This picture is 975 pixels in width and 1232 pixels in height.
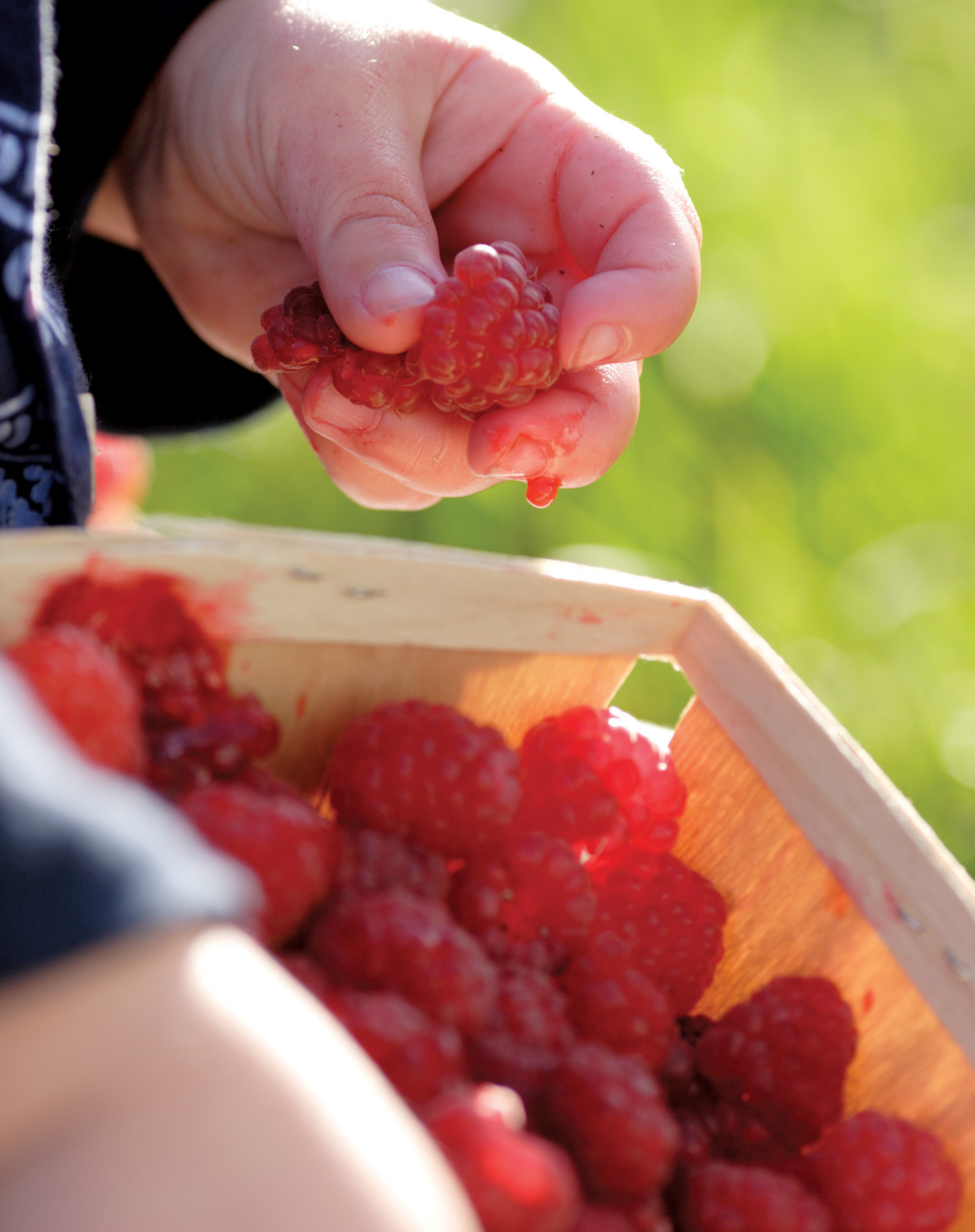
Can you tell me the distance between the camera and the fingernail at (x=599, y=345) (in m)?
0.59

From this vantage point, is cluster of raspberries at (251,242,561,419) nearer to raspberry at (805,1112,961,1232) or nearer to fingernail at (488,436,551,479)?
fingernail at (488,436,551,479)

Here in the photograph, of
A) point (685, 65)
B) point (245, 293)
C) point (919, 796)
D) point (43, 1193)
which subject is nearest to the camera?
point (43, 1193)

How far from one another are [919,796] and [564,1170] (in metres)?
1.43

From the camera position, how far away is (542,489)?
0.68 metres

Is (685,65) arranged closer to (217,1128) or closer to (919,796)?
(919,796)

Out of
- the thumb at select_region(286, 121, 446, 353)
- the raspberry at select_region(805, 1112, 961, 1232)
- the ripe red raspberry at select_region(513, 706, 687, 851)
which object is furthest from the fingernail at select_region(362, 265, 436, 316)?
the raspberry at select_region(805, 1112, 961, 1232)

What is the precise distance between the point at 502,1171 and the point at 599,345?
431 mm

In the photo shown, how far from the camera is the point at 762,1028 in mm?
488

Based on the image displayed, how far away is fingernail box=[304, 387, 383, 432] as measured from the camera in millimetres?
691

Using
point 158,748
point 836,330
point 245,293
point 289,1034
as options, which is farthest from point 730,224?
point 289,1034

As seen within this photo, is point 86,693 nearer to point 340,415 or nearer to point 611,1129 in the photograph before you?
point 611,1129

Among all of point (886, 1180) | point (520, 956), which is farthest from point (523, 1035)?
point (886, 1180)

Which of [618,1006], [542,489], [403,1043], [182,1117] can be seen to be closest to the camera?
[182,1117]

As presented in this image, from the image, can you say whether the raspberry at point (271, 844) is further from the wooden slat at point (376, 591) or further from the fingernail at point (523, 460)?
the fingernail at point (523, 460)
